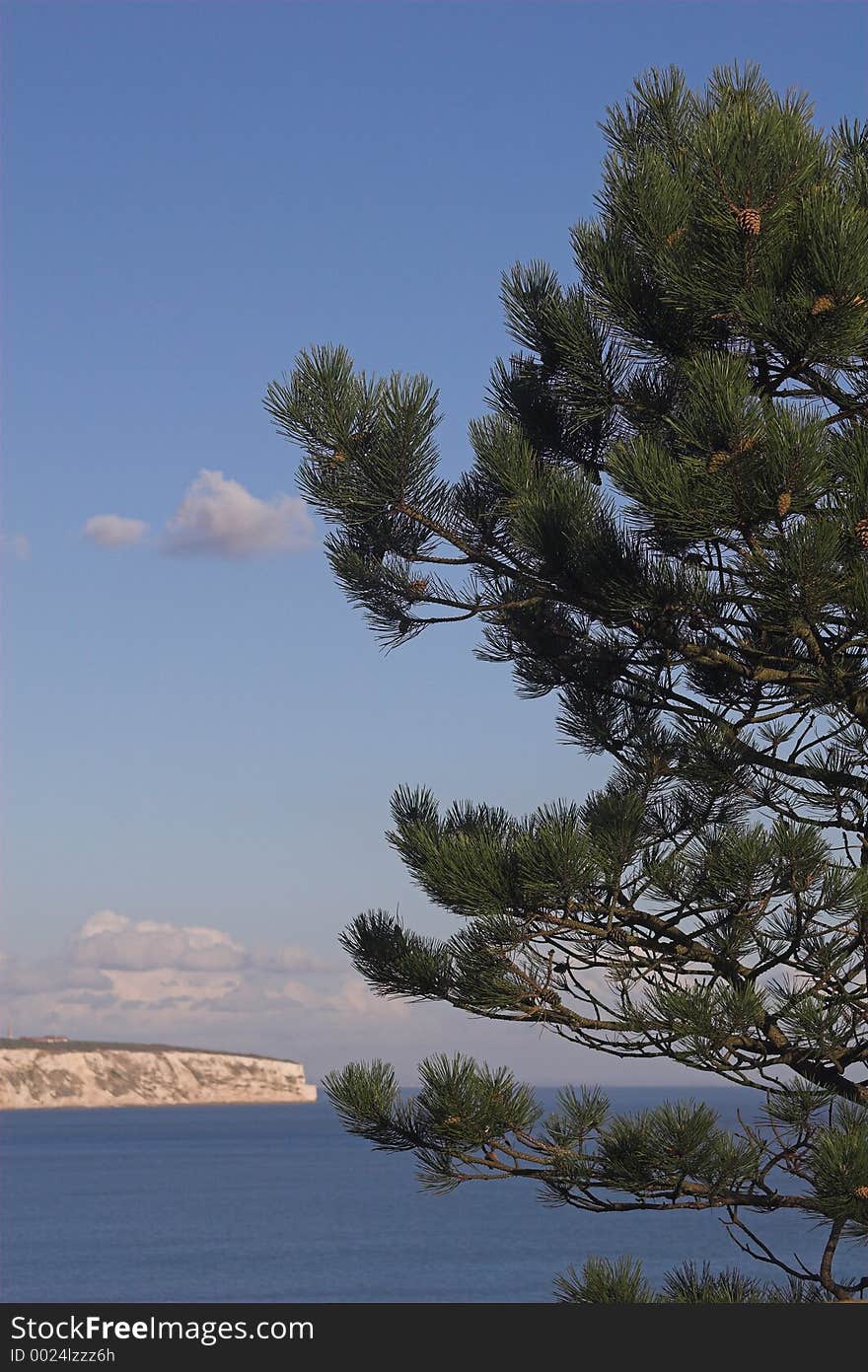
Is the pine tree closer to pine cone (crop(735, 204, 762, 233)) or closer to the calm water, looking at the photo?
pine cone (crop(735, 204, 762, 233))

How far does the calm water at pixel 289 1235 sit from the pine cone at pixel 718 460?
31255 millimetres

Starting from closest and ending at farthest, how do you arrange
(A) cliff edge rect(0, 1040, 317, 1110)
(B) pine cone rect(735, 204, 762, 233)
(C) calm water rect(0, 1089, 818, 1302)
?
(B) pine cone rect(735, 204, 762, 233), (C) calm water rect(0, 1089, 818, 1302), (A) cliff edge rect(0, 1040, 317, 1110)

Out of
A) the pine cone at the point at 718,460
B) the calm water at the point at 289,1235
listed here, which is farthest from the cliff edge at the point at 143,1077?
the pine cone at the point at 718,460

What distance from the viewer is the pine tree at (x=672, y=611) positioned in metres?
4.77

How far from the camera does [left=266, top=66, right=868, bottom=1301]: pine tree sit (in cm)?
477

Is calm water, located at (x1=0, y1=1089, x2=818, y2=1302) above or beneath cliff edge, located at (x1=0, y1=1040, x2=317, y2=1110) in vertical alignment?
beneath

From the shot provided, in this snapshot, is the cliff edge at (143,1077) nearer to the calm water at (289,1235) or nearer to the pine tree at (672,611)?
the calm water at (289,1235)

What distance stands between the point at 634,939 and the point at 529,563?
154 centimetres

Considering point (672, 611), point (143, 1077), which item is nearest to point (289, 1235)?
point (672, 611)

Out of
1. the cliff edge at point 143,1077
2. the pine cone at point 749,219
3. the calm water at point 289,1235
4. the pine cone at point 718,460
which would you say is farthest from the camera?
the cliff edge at point 143,1077

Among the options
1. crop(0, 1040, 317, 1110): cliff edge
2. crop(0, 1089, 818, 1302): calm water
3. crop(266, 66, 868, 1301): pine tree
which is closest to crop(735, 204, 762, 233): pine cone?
crop(266, 66, 868, 1301): pine tree
